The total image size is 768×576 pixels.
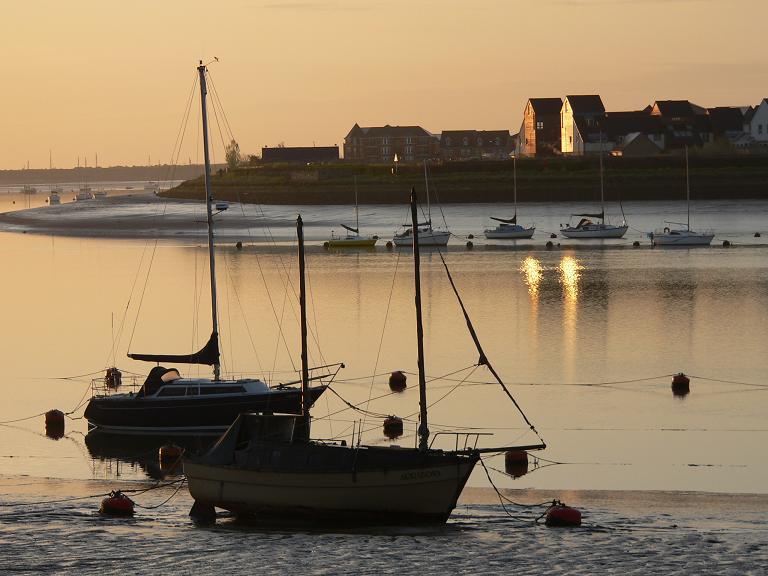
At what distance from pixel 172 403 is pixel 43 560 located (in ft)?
35.8

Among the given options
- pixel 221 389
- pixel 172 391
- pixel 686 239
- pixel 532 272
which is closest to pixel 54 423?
pixel 172 391

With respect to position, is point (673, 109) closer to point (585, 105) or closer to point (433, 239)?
point (585, 105)

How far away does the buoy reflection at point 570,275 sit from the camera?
62.7 metres

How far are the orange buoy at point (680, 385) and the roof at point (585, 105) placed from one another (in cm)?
11858

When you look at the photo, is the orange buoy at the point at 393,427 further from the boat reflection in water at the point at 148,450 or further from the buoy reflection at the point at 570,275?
the buoy reflection at the point at 570,275

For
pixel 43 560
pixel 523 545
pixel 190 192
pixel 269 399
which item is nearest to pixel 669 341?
pixel 269 399

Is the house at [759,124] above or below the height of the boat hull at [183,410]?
above

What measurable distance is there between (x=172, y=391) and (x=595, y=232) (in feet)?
236

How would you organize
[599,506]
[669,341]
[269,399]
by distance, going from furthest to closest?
[669,341], [269,399], [599,506]

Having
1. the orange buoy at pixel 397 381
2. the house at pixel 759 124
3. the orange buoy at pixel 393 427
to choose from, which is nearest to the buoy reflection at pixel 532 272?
the orange buoy at pixel 397 381

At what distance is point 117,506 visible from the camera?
25.0 m

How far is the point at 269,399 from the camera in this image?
1270 inches

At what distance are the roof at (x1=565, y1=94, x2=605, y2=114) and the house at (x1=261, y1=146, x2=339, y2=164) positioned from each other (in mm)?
48025

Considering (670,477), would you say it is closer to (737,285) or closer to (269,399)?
(269,399)
